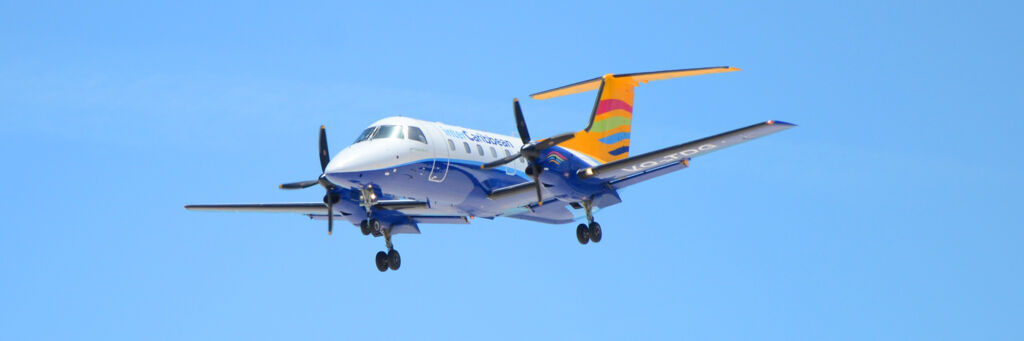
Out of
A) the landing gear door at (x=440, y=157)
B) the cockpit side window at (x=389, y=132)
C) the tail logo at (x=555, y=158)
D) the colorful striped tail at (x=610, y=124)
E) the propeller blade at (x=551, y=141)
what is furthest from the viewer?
the colorful striped tail at (x=610, y=124)

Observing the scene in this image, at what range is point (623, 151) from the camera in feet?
95.9

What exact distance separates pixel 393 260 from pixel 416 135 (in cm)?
483

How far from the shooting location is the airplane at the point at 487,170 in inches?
927

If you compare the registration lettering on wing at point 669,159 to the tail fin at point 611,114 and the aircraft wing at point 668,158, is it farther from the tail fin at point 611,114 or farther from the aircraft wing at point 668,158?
the tail fin at point 611,114

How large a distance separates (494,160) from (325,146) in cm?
416

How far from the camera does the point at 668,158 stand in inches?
950

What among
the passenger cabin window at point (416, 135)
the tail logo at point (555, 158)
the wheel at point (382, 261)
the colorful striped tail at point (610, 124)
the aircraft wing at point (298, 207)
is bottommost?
the wheel at point (382, 261)

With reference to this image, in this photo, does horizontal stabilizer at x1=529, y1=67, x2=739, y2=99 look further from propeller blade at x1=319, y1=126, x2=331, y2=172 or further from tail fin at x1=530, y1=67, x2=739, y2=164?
propeller blade at x1=319, y1=126, x2=331, y2=172

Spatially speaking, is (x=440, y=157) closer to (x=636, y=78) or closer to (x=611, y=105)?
(x=611, y=105)

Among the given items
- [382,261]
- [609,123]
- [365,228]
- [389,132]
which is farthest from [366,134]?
[609,123]

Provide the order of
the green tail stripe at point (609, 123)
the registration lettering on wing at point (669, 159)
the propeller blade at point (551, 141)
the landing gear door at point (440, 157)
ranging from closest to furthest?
the registration lettering on wing at point (669, 159) → the landing gear door at point (440, 157) → the propeller blade at point (551, 141) → the green tail stripe at point (609, 123)

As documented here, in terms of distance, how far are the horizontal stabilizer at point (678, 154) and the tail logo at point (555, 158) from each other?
61cm

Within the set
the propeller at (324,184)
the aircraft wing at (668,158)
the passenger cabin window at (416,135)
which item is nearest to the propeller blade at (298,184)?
the propeller at (324,184)

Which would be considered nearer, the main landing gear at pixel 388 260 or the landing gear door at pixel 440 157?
the landing gear door at pixel 440 157
